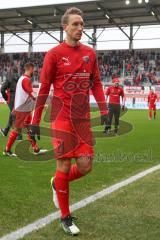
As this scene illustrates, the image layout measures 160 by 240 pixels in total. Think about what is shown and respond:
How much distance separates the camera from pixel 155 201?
5879 millimetres

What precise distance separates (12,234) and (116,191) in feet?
7.56

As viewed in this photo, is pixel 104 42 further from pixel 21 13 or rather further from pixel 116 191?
pixel 116 191

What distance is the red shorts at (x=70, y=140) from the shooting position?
15.3ft

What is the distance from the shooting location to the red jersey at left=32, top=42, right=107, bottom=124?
15.2 feet

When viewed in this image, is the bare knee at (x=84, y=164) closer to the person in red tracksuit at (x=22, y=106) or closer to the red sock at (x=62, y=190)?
the red sock at (x=62, y=190)

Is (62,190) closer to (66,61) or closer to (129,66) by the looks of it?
(66,61)

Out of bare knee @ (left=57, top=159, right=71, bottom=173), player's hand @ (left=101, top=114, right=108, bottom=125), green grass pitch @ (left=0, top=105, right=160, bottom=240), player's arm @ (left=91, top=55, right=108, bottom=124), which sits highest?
player's arm @ (left=91, top=55, right=108, bottom=124)

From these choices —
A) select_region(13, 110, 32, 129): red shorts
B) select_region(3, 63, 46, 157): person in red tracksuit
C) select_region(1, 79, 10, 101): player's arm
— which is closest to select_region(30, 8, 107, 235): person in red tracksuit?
select_region(3, 63, 46, 157): person in red tracksuit

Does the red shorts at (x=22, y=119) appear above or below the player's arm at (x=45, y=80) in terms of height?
below

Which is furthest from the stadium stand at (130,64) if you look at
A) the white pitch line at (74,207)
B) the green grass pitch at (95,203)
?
the white pitch line at (74,207)

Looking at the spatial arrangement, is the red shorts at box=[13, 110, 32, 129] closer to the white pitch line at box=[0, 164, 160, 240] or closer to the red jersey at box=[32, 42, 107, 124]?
the white pitch line at box=[0, 164, 160, 240]

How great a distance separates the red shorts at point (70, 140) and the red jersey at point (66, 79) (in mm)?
98

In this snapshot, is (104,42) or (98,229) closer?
(98,229)

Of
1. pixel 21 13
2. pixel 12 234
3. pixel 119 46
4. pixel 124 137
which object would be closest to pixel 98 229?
pixel 12 234
